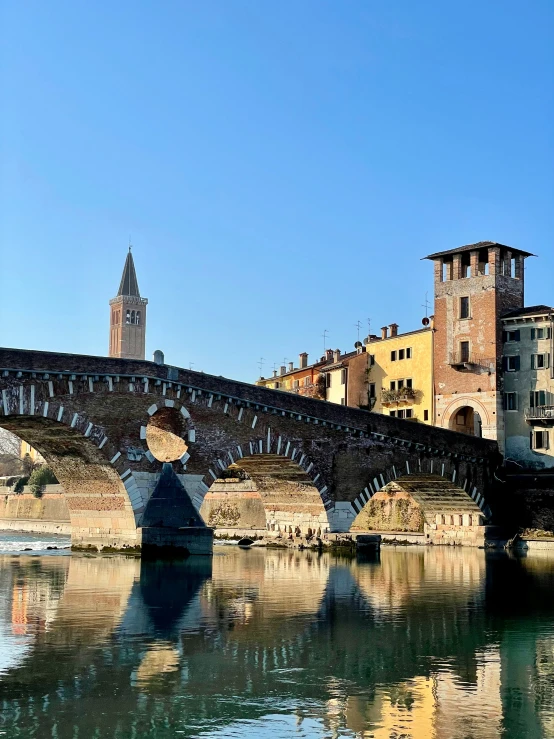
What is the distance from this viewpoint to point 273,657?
657 inches

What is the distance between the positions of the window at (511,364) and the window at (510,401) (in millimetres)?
1318

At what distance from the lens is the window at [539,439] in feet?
170

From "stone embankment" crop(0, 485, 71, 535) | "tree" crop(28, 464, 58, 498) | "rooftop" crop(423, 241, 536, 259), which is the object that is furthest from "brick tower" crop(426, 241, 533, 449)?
"tree" crop(28, 464, 58, 498)

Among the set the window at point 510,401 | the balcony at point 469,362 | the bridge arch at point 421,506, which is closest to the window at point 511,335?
the balcony at point 469,362

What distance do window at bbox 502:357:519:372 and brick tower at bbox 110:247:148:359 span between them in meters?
105

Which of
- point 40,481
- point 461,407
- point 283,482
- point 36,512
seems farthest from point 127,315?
point 283,482

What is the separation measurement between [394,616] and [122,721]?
1094 cm

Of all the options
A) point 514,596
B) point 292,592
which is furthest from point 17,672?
point 514,596

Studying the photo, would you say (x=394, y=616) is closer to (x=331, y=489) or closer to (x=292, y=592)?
(x=292, y=592)

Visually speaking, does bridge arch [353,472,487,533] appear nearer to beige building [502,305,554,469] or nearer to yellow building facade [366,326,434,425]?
beige building [502,305,554,469]

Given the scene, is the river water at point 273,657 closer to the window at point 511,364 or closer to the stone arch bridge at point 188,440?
the stone arch bridge at point 188,440

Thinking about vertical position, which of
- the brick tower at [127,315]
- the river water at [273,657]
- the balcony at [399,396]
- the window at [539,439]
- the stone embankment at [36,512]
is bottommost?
the river water at [273,657]

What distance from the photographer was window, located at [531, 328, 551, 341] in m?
51.5

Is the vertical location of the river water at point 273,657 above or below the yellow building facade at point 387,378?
below
